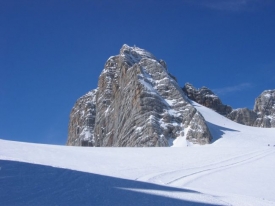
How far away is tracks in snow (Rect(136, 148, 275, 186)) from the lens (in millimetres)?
14314

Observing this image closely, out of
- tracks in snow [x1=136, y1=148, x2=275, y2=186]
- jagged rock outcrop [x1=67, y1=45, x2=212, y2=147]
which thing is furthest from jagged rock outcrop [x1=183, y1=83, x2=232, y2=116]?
tracks in snow [x1=136, y1=148, x2=275, y2=186]

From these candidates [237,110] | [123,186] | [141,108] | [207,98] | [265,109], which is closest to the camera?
[123,186]

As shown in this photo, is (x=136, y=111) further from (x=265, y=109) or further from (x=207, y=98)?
(x=265, y=109)

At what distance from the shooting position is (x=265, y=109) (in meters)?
91.7

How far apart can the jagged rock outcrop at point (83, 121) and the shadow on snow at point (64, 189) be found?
54.4 metres

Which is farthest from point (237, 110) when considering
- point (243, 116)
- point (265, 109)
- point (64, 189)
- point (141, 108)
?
point (64, 189)

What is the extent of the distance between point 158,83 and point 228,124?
14.1 m

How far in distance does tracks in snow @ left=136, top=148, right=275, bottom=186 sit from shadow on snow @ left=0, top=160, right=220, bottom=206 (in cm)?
252

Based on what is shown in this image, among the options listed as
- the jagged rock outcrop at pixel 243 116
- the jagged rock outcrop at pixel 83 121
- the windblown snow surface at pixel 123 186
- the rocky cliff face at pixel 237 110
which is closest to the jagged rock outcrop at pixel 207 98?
the rocky cliff face at pixel 237 110

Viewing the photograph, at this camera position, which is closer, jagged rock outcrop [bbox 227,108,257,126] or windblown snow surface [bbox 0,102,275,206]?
windblown snow surface [bbox 0,102,275,206]

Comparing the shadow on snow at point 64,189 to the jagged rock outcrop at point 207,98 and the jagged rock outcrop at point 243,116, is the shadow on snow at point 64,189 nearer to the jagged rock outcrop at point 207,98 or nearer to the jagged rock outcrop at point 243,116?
the jagged rock outcrop at point 207,98

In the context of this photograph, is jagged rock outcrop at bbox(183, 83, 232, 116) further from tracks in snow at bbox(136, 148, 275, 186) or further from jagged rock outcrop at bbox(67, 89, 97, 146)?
tracks in snow at bbox(136, 148, 275, 186)

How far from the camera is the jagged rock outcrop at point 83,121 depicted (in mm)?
69125

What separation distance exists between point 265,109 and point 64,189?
287 feet
